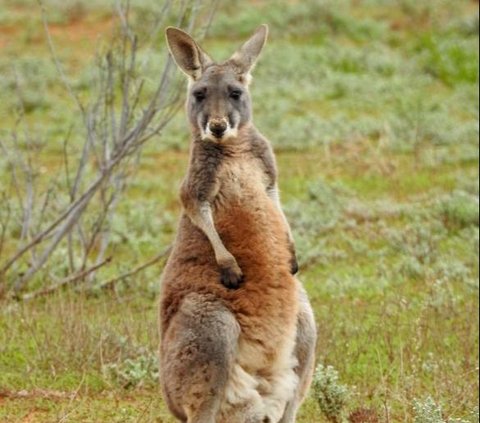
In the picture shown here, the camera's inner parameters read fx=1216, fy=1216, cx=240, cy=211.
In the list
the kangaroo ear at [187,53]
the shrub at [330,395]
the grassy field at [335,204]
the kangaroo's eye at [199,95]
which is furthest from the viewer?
the grassy field at [335,204]

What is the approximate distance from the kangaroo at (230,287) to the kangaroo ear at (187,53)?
0.10 metres

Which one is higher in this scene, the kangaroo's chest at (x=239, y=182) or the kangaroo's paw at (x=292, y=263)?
the kangaroo's chest at (x=239, y=182)

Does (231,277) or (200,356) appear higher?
(231,277)

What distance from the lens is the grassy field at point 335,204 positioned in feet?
23.4

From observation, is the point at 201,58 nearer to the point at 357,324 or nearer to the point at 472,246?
the point at 357,324

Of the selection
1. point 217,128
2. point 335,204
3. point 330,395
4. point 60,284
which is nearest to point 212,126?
point 217,128

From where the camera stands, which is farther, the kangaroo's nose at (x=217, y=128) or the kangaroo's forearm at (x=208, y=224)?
the kangaroo's nose at (x=217, y=128)

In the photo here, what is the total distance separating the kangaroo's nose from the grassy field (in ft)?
5.35

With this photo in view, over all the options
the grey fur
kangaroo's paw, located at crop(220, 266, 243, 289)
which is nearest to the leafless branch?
the grey fur

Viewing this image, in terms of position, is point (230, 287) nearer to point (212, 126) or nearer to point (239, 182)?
point (239, 182)

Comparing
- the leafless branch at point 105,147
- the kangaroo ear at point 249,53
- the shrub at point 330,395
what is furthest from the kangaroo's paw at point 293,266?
the leafless branch at point 105,147

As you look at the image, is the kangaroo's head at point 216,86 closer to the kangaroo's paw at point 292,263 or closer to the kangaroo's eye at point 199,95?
the kangaroo's eye at point 199,95

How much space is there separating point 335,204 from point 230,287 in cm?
756

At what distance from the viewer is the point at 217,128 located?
5.17 metres
